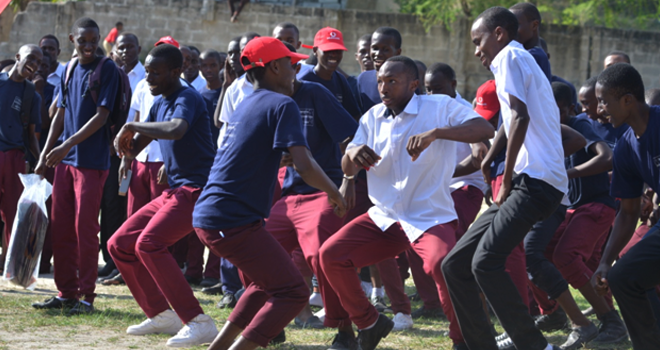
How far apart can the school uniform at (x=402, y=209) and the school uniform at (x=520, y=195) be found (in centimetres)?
42

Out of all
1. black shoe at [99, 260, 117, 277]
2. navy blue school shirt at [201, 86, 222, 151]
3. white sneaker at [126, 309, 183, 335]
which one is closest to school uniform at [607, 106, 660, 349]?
white sneaker at [126, 309, 183, 335]

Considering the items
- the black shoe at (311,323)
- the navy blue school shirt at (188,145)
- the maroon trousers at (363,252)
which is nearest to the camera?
the maroon trousers at (363,252)

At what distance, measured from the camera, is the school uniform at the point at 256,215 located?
4.54 m

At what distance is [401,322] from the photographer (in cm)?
613

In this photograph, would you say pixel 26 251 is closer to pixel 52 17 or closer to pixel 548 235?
pixel 548 235

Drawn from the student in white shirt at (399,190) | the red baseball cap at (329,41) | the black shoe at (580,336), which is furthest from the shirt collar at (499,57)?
the red baseball cap at (329,41)

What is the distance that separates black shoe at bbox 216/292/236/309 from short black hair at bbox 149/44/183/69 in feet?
6.87

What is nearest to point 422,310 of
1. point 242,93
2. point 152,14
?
point 242,93

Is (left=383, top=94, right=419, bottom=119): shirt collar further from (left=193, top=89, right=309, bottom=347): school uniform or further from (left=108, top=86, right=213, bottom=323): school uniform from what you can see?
(left=108, top=86, right=213, bottom=323): school uniform

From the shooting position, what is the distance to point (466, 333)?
4.84 metres

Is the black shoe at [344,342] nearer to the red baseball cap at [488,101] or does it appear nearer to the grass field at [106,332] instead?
the grass field at [106,332]

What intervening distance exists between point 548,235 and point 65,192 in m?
3.82

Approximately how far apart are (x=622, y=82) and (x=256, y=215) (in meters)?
2.26

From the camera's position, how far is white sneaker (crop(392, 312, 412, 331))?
6.11m
